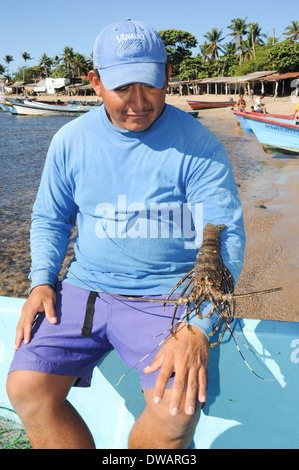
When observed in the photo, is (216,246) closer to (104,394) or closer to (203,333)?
(203,333)

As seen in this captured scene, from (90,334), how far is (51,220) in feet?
2.38

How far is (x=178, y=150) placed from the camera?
193 cm

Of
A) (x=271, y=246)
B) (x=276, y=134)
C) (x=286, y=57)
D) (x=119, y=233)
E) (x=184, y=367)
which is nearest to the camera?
(x=184, y=367)

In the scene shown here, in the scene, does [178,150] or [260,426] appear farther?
[260,426]

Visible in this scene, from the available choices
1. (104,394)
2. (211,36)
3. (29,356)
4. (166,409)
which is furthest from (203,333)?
(211,36)

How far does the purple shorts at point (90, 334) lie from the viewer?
69.3 inches

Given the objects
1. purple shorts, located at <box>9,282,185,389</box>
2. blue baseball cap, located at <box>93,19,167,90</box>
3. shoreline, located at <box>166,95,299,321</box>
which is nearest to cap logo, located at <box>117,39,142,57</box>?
blue baseball cap, located at <box>93,19,167,90</box>

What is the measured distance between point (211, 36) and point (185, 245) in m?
83.2

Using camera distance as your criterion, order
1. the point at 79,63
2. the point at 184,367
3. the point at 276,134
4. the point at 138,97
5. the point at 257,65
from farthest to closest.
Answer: the point at 79,63 → the point at 257,65 → the point at 276,134 → the point at 138,97 → the point at 184,367

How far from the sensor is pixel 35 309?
74.7 inches

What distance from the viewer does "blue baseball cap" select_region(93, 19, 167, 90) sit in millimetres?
1751

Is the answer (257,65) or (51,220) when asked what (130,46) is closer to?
(51,220)

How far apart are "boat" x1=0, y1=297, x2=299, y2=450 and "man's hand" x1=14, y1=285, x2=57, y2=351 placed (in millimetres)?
377

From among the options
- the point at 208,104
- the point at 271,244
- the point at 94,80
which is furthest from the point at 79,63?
the point at 94,80
